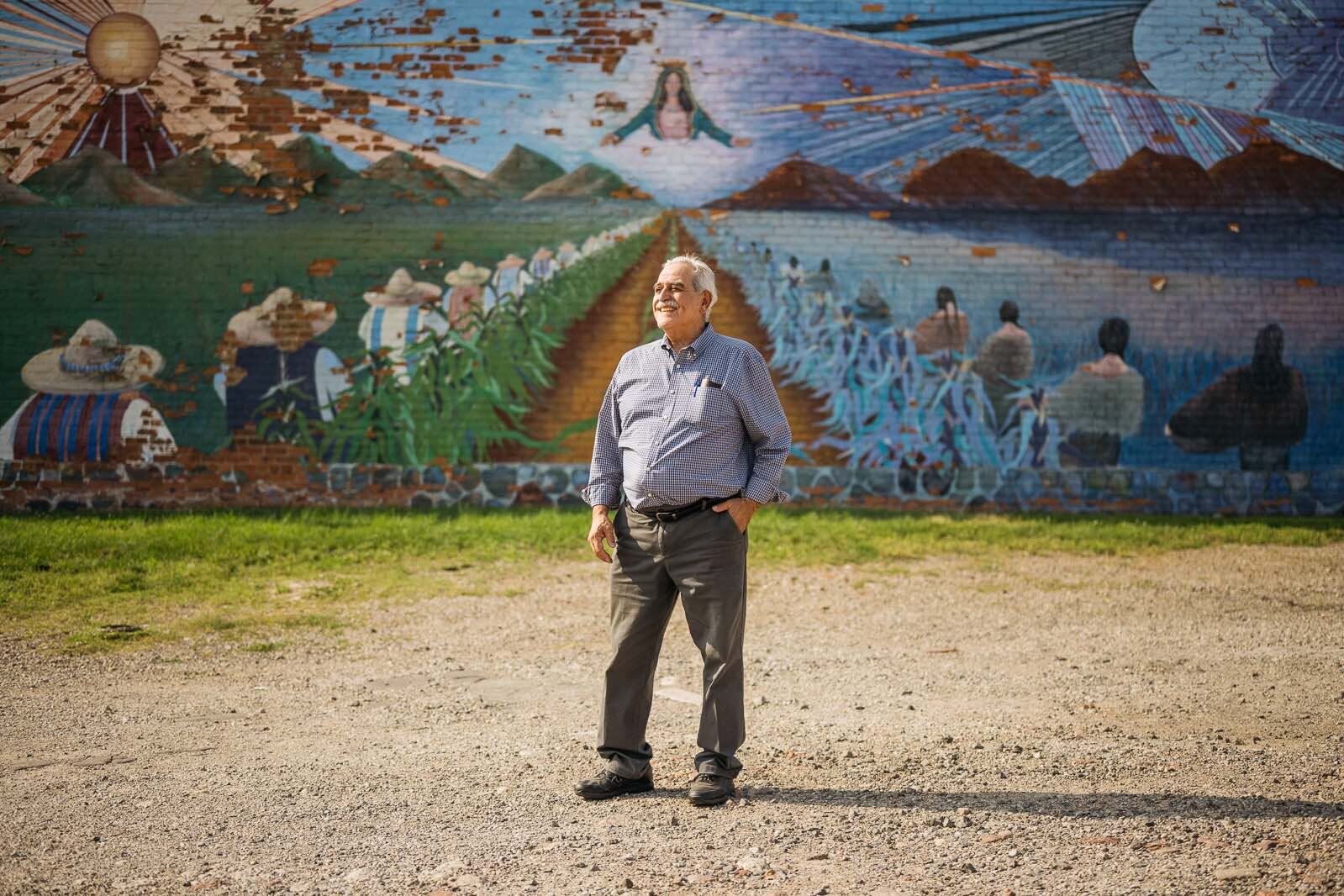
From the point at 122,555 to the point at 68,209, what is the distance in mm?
4535

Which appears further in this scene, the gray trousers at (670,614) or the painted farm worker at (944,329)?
the painted farm worker at (944,329)

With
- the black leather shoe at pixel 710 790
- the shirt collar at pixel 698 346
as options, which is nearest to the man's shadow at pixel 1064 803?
the black leather shoe at pixel 710 790

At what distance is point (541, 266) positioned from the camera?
11.4 m

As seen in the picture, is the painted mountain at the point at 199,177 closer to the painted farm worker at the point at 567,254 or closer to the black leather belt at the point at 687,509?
the painted farm worker at the point at 567,254

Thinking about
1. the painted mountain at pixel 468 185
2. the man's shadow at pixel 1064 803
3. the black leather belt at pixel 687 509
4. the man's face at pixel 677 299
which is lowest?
the man's shadow at pixel 1064 803

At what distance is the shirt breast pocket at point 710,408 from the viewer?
4.04m

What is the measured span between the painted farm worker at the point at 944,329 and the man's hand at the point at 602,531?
7835 mm

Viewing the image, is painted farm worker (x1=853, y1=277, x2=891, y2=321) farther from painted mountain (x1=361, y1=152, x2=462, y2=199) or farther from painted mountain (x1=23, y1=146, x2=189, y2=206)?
painted mountain (x1=23, y1=146, x2=189, y2=206)

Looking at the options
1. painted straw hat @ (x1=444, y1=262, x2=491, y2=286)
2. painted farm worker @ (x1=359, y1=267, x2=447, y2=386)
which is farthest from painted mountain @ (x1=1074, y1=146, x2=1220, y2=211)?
painted farm worker @ (x1=359, y1=267, x2=447, y2=386)

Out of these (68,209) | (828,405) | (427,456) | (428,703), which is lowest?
(428,703)

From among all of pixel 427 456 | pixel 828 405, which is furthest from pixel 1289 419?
pixel 427 456

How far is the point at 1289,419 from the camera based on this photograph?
11.5 metres

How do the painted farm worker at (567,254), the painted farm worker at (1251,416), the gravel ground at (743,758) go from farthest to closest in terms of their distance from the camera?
the painted farm worker at (1251,416) < the painted farm worker at (567,254) < the gravel ground at (743,758)

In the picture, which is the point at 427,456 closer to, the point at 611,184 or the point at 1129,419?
the point at 611,184
